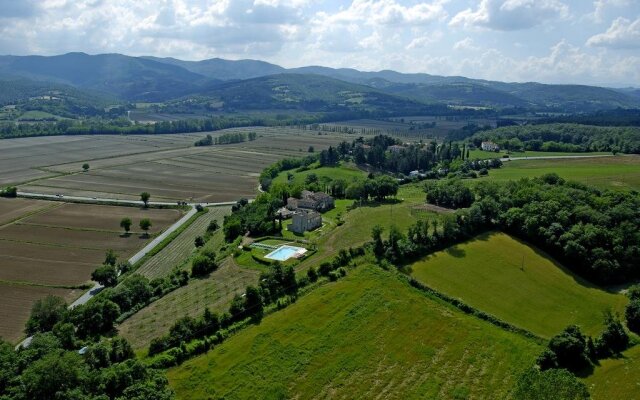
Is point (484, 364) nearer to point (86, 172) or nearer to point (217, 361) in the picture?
point (217, 361)

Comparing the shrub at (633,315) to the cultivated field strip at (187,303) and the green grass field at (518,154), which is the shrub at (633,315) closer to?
the cultivated field strip at (187,303)

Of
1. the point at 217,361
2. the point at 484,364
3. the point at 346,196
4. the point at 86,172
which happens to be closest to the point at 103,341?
the point at 217,361

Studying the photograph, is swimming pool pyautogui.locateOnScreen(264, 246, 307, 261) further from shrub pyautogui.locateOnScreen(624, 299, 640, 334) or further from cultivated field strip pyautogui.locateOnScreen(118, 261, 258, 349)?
shrub pyautogui.locateOnScreen(624, 299, 640, 334)

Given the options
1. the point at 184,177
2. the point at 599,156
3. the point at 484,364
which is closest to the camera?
the point at 484,364

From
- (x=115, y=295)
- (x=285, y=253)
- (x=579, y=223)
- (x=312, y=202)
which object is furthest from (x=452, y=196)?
(x=115, y=295)

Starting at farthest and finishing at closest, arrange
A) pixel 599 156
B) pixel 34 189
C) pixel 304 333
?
1. pixel 599 156
2. pixel 34 189
3. pixel 304 333

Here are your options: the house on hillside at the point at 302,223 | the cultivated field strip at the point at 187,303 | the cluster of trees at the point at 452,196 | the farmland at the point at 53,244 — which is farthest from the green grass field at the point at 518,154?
the cultivated field strip at the point at 187,303
